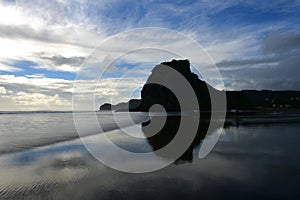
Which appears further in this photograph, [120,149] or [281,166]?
[120,149]

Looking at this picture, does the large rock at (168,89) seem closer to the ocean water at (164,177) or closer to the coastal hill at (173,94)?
the coastal hill at (173,94)

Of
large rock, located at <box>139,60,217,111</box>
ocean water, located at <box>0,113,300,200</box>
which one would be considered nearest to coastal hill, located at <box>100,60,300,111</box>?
large rock, located at <box>139,60,217,111</box>

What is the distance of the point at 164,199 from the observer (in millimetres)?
8656

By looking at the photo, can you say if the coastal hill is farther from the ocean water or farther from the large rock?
the ocean water

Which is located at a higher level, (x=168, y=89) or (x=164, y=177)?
(x=168, y=89)

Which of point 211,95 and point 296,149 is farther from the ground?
point 211,95

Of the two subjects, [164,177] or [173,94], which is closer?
[164,177]

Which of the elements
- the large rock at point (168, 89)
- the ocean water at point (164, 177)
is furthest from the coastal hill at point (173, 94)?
the ocean water at point (164, 177)

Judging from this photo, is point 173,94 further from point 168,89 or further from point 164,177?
point 164,177

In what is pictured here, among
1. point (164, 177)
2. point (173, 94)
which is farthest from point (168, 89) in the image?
point (164, 177)

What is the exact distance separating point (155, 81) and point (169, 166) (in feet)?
557

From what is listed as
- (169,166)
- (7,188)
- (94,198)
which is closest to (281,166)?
(169,166)

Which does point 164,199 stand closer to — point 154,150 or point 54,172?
point 54,172

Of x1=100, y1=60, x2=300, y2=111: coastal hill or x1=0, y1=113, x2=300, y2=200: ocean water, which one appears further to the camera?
x1=100, y1=60, x2=300, y2=111: coastal hill
